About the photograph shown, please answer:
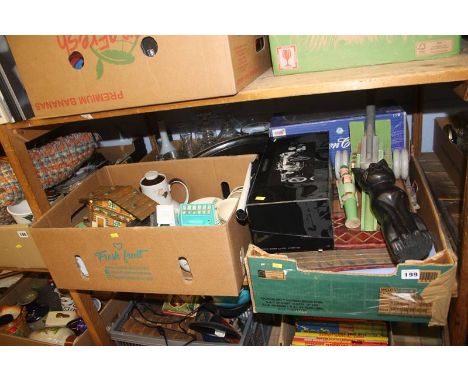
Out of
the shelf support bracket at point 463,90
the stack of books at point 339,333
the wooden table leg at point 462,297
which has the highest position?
the shelf support bracket at point 463,90

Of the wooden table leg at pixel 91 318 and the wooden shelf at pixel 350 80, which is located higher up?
the wooden shelf at pixel 350 80

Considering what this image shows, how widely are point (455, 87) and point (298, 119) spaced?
47 cm

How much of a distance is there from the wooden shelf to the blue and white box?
A: 0.26m

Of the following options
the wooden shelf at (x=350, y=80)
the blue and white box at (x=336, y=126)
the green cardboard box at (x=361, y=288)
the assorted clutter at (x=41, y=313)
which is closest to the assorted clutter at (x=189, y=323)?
the assorted clutter at (x=41, y=313)

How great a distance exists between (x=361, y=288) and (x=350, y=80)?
439mm

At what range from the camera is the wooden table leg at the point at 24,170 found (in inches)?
36.0

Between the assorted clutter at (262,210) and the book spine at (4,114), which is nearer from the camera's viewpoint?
the assorted clutter at (262,210)

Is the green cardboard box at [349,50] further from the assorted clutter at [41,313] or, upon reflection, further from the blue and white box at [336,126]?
the assorted clutter at [41,313]

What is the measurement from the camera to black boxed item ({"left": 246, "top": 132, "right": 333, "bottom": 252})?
2.59ft

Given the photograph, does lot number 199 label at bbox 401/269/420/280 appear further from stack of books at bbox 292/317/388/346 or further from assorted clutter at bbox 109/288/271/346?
assorted clutter at bbox 109/288/271/346

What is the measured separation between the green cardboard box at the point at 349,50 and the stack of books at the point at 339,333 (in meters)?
0.83
